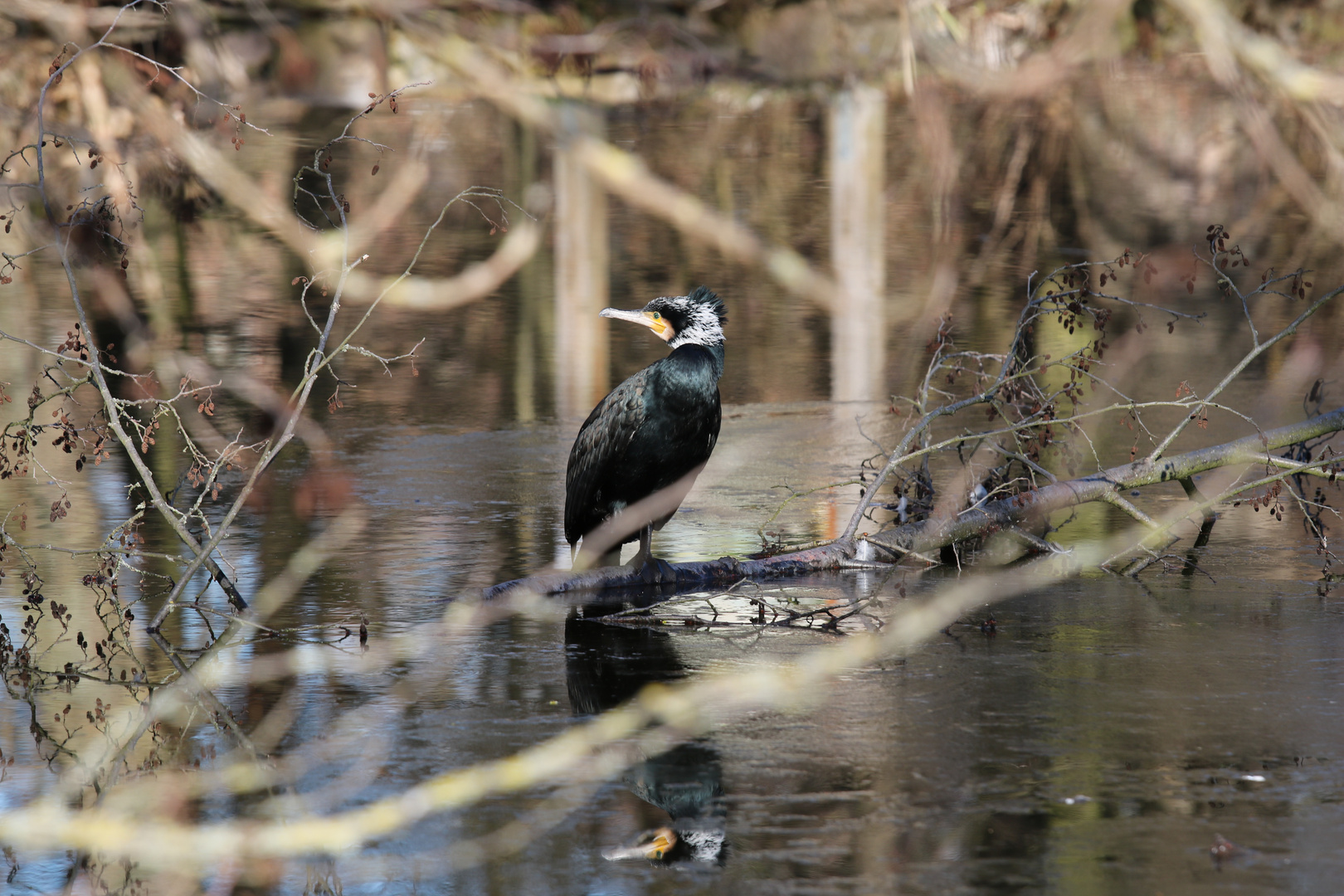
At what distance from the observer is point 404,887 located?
15.4 feet

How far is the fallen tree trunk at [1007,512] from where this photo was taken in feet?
24.7

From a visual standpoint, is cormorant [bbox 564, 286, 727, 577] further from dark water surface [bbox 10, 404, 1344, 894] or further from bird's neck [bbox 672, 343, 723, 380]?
dark water surface [bbox 10, 404, 1344, 894]

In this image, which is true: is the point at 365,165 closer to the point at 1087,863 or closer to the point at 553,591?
the point at 553,591

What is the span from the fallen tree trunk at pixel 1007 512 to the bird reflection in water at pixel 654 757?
0.67 meters

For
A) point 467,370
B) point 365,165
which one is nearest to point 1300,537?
point 467,370

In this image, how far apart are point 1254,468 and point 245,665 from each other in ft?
17.0

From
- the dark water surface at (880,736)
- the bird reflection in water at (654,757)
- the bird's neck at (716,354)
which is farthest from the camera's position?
the bird's neck at (716,354)

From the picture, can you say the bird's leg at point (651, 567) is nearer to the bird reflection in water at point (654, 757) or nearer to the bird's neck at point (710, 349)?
the bird reflection in water at point (654, 757)

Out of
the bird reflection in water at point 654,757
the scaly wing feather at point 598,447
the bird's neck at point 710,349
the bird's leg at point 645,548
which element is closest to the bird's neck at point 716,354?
the bird's neck at point 710,349

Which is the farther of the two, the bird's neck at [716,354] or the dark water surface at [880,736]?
the bird's neck at [716,354]

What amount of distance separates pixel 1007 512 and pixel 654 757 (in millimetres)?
2793

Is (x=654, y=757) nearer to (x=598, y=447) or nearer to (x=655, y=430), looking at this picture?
(x=655, y=430)

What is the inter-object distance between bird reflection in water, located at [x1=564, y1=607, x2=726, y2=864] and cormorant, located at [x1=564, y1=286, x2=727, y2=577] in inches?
21.9

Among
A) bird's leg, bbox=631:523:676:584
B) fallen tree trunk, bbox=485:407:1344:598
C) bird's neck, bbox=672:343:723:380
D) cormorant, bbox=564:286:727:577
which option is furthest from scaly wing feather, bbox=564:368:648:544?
fallen tree trunk, bbox=485:407:1344:598
